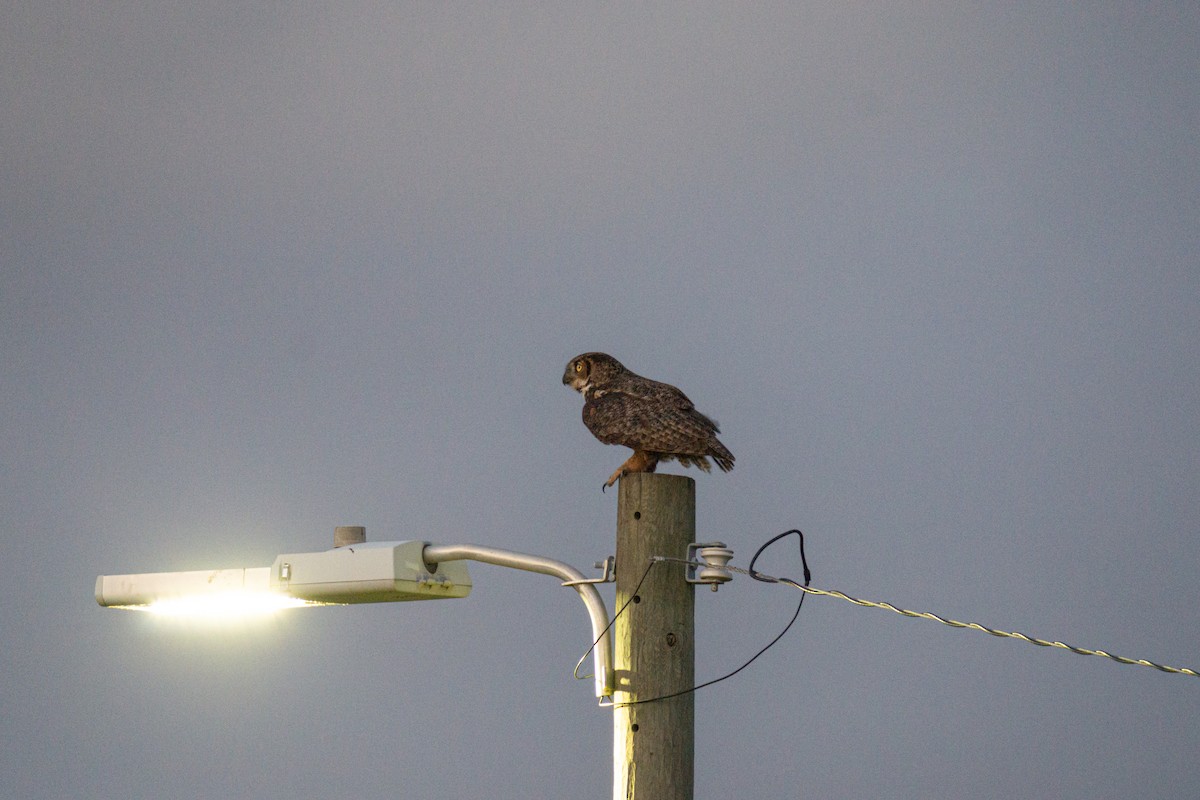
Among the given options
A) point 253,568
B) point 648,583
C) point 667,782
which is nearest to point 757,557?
point 648,583

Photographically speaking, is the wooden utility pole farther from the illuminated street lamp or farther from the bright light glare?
the bright light glare

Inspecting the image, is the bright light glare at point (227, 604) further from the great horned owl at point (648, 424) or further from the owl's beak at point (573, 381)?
the owl's beak at point (573, 381)

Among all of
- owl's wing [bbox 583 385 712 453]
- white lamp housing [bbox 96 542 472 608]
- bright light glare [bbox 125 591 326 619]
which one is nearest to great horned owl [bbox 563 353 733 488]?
owl's wing [bbox 583 385 712 453]

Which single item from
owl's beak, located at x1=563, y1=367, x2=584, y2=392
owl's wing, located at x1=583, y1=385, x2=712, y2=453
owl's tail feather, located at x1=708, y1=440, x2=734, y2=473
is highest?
owl's beak, located at x1=563, y1=367, x2=584, y2=392

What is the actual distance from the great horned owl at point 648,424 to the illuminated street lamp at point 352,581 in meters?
0.70

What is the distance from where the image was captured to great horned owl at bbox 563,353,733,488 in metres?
5.63

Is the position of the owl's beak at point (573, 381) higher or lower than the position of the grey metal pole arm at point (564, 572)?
higher

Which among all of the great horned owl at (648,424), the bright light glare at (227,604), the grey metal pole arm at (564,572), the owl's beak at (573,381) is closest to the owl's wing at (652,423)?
the great horned owl at (648,424)

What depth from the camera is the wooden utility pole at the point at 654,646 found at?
190 inches

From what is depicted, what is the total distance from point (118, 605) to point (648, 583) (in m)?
1.70

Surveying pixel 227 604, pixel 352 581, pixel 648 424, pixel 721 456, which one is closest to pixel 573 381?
pixel 648 424

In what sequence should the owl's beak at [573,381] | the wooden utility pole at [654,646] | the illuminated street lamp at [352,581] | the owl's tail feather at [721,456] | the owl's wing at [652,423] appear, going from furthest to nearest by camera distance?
1. the owl's beak at [573,381]
2. the owl's tail feather at [721,456]
3. the owl's wing at [652,423]
4. the illuminated street lamp at [352,581]
5. the wooden utility pole at [654,646]

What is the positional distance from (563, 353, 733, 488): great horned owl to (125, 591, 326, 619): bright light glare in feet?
3.76

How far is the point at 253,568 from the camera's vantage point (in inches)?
200
